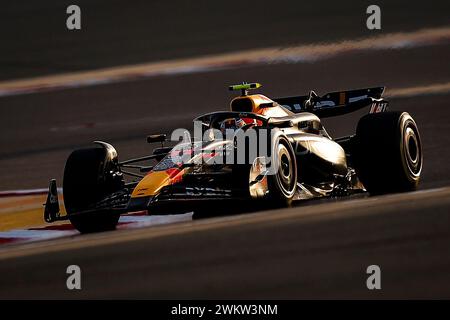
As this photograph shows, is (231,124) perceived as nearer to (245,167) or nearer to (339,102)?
(245,167)

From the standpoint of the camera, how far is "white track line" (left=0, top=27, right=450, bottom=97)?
575 inches

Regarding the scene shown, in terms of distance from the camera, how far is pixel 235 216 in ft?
28.6

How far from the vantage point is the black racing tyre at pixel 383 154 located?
940 centimetres

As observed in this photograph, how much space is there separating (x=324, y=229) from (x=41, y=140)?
6.44 metres

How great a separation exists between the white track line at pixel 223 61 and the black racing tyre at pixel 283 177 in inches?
217

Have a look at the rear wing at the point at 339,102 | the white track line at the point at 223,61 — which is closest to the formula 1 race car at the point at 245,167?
the rear wing at the point at 339,102

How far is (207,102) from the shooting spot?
14.0 metres

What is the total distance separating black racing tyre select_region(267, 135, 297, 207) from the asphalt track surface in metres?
0.20

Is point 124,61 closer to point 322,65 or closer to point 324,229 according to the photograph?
point 322,65

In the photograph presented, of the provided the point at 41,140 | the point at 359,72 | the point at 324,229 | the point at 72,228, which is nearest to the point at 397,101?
the point at 359,72

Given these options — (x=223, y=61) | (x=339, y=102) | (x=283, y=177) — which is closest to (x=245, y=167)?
(x=283, y=177)

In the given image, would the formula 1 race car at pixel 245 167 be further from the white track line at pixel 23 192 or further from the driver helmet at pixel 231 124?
the white track line at pixel 23 192

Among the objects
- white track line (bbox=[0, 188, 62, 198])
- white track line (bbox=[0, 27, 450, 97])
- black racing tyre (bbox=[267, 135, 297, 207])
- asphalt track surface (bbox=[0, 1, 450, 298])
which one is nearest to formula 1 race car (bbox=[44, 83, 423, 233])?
black racing tyre (bbox=[267, 135, 297, 207])

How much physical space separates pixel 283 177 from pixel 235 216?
1.62 ft
